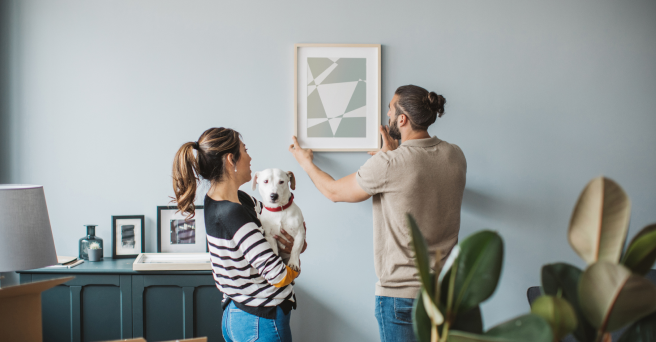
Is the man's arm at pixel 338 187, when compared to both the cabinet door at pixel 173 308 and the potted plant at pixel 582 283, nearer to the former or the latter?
the cabinet door at pixel 173 308

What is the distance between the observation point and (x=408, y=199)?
1.41m

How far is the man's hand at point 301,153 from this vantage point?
1.98m

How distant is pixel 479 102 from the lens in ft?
7.10

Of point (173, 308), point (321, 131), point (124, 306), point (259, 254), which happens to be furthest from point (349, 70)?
point (124, 306)

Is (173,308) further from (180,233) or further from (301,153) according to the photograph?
(301,153)

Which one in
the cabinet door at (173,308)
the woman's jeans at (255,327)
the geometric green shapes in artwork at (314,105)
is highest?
the geometric green shapes in artwork at (314,105)

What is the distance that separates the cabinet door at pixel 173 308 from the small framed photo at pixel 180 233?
10.8 inches

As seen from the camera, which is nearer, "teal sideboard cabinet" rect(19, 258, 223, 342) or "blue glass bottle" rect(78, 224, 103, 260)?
"teal sideboard cabinet" rect(19, 258, 223, 342)

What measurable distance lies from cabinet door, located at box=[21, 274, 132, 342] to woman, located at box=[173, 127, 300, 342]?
0.81 m

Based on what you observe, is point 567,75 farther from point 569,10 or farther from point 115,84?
point 115,84

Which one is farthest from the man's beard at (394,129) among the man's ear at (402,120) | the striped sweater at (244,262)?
the striped sweater at (244,262)

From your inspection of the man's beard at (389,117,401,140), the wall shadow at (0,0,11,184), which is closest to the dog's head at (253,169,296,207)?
the man's beard at (389,117,401,140)

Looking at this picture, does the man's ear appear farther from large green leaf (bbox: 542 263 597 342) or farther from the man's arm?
large green leaf (bbox: 542 263 597 342)

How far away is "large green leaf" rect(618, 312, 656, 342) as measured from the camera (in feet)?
1.21
